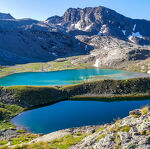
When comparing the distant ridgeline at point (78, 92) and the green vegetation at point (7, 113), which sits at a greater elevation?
the distant ridgeline at point (78, 92)

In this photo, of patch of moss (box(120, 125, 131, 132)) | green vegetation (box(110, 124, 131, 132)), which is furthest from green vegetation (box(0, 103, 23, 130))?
patch of moss (box(120, 125, 131, 132))

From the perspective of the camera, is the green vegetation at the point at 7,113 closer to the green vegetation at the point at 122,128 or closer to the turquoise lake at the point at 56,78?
the turquoise lake at the point at 56,78

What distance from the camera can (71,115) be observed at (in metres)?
47.2

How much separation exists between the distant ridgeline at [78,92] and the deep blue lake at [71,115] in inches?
191

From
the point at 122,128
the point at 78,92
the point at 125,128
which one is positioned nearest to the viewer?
the point at 125,128

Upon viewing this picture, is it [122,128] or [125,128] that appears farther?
[122,128]

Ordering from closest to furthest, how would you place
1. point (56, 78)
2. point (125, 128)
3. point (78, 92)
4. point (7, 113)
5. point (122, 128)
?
point (125, 128) < point (122, 128) < point (7, 113) < point (78, 92) < point (56, 78)

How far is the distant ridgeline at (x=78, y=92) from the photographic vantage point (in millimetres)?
58094

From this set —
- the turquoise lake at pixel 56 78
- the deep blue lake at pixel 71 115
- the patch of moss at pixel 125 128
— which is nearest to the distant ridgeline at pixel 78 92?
the deep blue lake at pixel 71 115

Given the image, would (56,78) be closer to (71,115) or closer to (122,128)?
(71,115)

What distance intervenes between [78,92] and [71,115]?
20.8 m

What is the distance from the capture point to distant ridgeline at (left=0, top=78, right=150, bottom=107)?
58.1 m

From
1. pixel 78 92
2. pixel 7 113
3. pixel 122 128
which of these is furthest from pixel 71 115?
pixel 122 128

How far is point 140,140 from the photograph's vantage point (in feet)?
41.9
